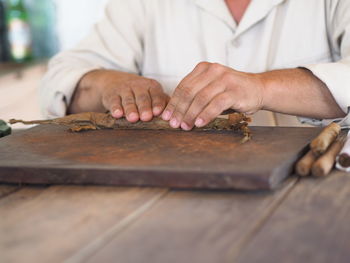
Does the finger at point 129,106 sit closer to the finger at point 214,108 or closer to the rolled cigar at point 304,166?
the finger at point 214,108

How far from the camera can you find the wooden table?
1.96 ft

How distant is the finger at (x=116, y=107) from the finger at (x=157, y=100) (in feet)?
0.26

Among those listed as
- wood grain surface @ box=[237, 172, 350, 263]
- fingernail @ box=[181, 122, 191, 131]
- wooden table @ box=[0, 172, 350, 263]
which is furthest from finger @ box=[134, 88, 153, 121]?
wood grain surface @ box=[237, 172, 350, 263]

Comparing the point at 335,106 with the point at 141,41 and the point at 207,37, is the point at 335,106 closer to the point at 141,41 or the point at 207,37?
the point at 207,37

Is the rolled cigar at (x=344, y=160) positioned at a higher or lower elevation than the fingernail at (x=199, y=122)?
lower

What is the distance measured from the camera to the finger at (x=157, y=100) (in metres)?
1.22

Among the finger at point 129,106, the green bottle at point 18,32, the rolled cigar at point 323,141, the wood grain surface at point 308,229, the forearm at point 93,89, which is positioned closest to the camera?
the wood grain surface at point 308,229

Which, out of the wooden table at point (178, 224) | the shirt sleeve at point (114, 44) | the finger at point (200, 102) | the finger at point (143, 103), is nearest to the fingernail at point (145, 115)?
the finger at point (143, 103)

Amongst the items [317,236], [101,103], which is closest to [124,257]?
[317,236]

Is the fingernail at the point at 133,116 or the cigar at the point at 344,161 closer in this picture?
the cigar at the point at 344,161

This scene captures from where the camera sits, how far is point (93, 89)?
Answer: 155 centimetres

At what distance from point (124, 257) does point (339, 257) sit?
24 centimetres

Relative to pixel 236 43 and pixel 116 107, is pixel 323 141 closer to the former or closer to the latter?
pixel 116 107

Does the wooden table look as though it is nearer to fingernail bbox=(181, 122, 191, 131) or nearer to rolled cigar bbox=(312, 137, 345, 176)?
rolled cigar bbox=(312, 137, 345, 176)
